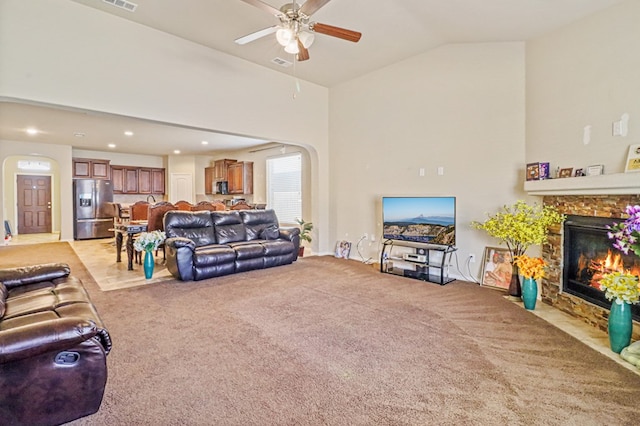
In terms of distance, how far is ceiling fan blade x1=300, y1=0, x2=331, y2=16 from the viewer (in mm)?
2734

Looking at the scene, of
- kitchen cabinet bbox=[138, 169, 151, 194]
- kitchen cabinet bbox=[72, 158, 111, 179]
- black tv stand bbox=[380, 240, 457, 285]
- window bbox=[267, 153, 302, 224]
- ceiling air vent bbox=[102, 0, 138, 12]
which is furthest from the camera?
kitchen cabinet bbox=[138, 169, 151, 194]

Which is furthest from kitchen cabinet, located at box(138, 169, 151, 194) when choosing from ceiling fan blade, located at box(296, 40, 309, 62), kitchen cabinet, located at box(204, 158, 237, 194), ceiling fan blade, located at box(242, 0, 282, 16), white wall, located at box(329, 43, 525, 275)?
ceiling fan blade, located at box(242, 0, 282, 16)

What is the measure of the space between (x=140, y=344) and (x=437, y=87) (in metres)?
5.01

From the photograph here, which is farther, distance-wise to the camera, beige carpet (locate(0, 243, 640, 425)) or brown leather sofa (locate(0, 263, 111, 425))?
beige carpet (locate(0, 243, 640, 425))

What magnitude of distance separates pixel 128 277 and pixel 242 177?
4.62m

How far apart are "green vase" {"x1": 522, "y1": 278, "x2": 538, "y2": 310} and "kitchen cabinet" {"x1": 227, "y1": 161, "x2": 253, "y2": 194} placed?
7.16 m

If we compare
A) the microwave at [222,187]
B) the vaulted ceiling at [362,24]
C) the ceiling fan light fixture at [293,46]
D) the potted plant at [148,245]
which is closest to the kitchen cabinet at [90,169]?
the microwave at [222,187]

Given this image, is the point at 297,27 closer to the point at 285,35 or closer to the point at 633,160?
the point at 285,35

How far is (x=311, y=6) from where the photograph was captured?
9.33 ft

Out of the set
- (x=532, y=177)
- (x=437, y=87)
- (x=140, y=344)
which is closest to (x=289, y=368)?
(x=140, y=344)

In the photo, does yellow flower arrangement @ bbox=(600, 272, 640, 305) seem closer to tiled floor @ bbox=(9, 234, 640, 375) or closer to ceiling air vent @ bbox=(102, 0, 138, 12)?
tiled floor @ bbox=(9, 234, 640, 375)

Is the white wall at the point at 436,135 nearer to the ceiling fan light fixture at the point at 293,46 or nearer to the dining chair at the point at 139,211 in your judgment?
the ceiling fan light fixture at the point at 293,46

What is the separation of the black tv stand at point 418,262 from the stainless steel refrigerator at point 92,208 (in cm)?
828

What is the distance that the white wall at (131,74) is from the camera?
3.43 m
